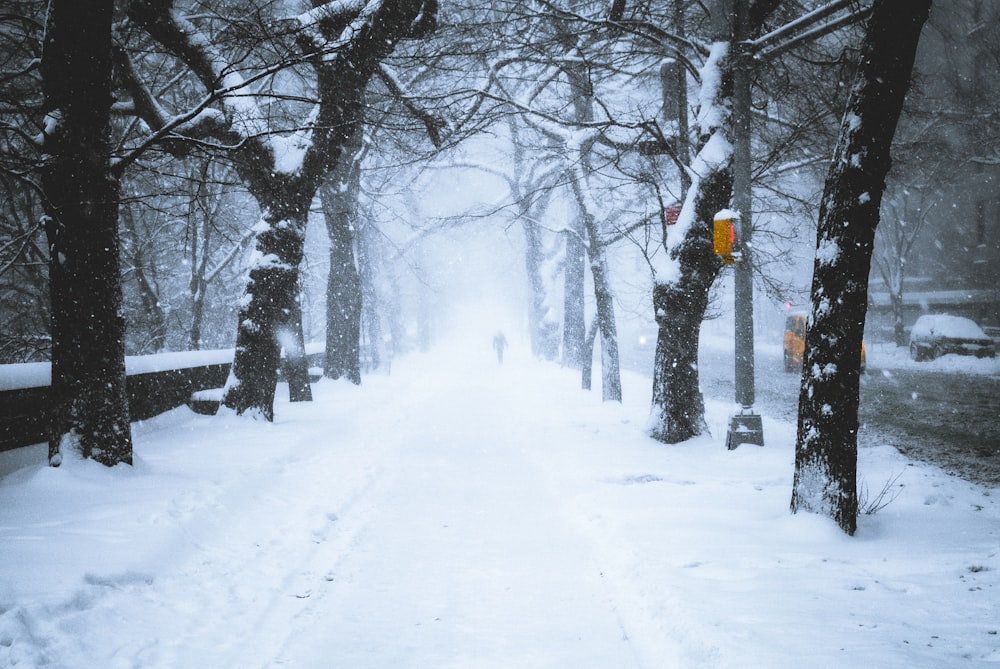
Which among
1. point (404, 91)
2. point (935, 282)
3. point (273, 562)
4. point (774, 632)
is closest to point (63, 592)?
point (273, 562)

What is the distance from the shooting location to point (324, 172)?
947 cm

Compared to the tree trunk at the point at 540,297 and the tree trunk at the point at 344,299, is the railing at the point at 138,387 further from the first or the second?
the tree trunk at the point at 540,297

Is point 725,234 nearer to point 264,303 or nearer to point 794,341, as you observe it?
point 264,303

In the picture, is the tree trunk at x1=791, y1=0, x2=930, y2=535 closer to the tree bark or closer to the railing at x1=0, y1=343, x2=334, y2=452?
the tree bark

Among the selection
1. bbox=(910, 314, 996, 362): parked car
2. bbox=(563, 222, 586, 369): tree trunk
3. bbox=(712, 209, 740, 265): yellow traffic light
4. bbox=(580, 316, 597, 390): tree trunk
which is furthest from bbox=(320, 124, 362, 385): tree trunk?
bbox=(910, 314, 996, 362): parked car

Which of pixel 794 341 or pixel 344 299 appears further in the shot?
pixel 794 341

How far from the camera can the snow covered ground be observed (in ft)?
10.6

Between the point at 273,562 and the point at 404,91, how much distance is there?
8.50 metres

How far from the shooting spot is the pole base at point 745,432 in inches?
325

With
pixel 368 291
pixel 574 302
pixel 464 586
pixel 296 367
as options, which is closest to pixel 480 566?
pixel 464 586

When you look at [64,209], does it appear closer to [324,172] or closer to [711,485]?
[324,172]

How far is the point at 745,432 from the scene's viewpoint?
8.26 metres

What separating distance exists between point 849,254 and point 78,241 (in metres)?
7.25

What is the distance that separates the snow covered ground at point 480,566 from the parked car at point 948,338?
17.9 m
